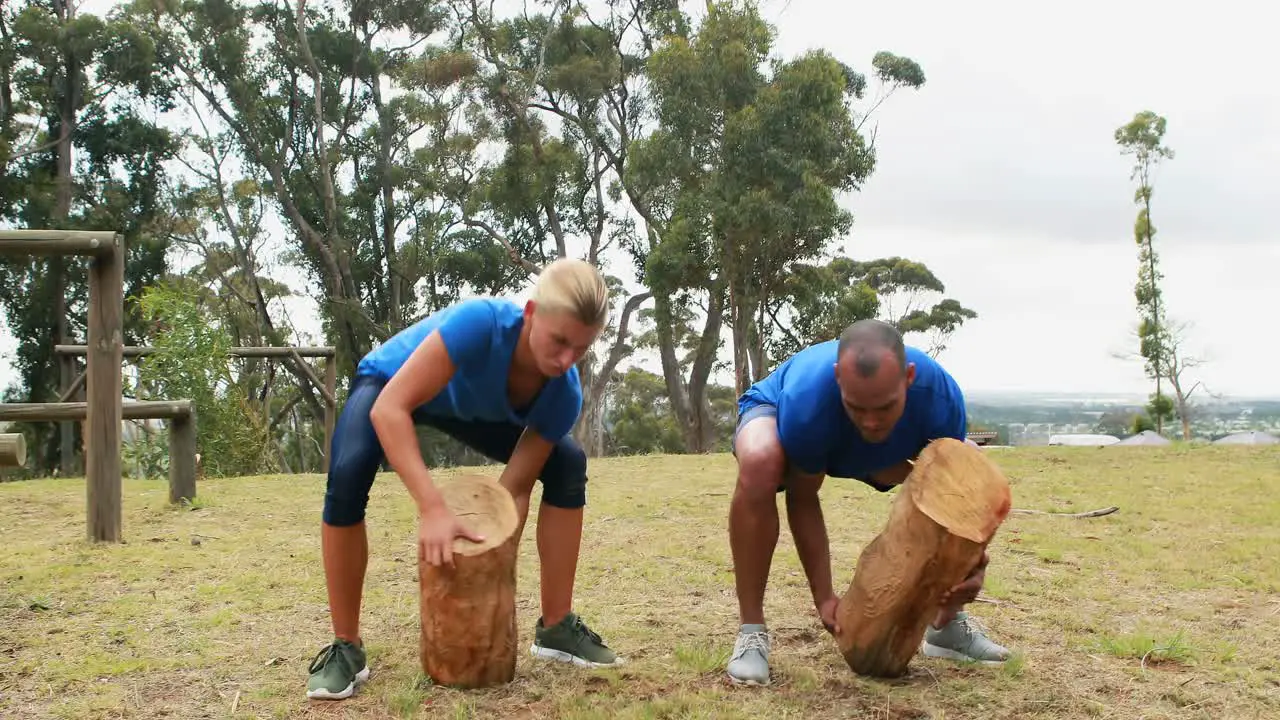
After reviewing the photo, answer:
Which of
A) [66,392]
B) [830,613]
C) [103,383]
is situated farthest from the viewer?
[66,392]

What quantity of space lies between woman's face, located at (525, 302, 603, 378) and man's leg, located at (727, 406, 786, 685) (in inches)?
23.4

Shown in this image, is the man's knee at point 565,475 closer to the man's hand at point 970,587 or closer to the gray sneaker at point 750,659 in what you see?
the gray sneaker at point 750,659

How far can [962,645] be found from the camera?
318 centimetres

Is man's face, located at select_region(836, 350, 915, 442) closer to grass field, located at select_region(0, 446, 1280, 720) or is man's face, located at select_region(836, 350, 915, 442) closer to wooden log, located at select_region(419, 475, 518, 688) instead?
grass field, located at select_region(0, 446, 1280, 720)

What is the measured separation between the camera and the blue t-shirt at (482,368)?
2.75 m

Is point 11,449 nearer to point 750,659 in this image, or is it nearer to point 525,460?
point 525,460

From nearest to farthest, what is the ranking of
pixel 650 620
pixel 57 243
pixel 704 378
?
pixel 650 620
pixel 57 243
pixel 704 378

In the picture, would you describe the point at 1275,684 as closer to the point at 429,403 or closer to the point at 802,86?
the point at 429,403

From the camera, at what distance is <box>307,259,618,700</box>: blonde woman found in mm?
2676

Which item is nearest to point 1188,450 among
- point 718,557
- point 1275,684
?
point 718,557

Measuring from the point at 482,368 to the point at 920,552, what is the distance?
1.27 meters

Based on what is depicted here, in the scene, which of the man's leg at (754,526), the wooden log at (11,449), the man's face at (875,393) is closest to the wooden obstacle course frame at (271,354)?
the wooden log at (11,449)

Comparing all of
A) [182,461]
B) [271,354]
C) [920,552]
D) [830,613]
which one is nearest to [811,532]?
[830,613]

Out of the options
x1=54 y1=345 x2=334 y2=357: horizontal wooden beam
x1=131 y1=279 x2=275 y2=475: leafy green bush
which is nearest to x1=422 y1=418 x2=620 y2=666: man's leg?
x1=54 y1=345 x2=334 y2=357: horizontal wooden beam
